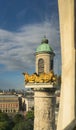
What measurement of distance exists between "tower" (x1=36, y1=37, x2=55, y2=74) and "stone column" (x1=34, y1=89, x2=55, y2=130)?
2.23 ft

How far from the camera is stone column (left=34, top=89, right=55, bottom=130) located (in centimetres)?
781

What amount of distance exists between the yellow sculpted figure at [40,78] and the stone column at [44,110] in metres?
0.31

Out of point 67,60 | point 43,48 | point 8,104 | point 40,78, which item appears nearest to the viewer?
point 67,60

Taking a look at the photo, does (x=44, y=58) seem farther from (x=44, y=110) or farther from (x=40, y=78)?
(x=44, y=110)

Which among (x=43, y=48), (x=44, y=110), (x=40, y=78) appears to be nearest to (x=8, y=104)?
(x=43, y=48)

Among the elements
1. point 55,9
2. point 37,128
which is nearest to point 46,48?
point 37,128

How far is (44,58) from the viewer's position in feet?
29.1

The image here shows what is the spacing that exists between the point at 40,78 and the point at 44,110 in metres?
0.77

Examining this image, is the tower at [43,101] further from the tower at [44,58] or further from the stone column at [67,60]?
the stone column at [67,60]

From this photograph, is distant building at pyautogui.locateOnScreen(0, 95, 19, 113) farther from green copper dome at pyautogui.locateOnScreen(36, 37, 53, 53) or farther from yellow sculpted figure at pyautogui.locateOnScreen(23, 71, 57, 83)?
yellow sculpted figure at pyautogui.locateOnScreen(23, 71, 57, 83)

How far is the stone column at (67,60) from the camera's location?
214 cm

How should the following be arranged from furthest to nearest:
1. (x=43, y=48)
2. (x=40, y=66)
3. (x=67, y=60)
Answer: (x=43, y=48)
(x=40, y=66)
(x=67, y=60)

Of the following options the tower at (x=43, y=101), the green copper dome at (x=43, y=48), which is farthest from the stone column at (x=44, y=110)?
the green copper dome at (x=43, y=48)

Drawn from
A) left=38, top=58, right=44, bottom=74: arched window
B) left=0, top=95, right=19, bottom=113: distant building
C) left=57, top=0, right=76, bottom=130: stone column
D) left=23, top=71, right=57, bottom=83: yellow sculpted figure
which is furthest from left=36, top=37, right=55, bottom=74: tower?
left=0, top=95, right=19, bottom=113: distant building
